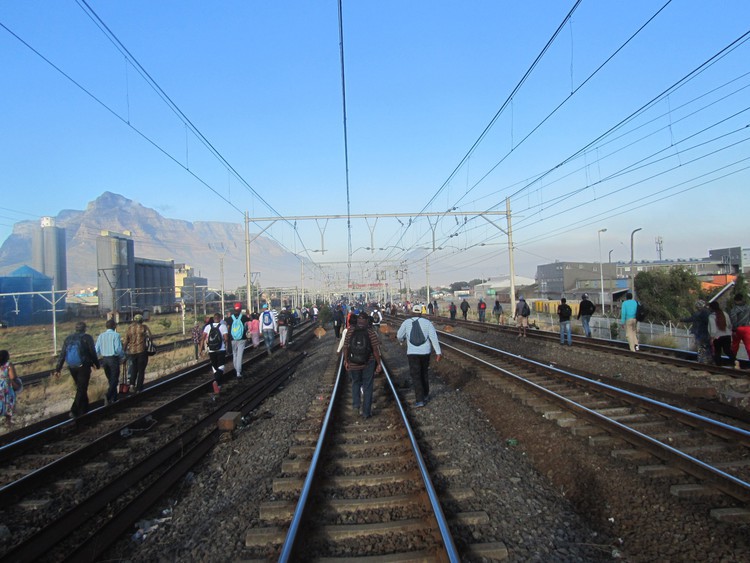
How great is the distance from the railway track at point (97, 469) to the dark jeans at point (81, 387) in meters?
0.32

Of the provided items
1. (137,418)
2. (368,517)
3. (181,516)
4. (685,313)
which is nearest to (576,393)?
(368,517)

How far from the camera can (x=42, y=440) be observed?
8062 millimetres

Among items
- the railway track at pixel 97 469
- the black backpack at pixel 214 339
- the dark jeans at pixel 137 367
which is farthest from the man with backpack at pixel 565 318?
the dark jeans at pixel 137 367

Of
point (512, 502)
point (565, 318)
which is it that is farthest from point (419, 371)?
point (565, 318)

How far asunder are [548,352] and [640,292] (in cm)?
3842

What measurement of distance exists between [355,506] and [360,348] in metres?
3.86

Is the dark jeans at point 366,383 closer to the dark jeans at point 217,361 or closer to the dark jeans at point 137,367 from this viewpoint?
the dark jeans at point 217,361

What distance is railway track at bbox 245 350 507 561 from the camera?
4.15 m

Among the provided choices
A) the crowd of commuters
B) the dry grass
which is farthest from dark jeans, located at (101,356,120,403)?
the dry grass

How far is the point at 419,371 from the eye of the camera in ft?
31.2

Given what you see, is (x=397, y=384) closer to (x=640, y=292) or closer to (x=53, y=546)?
(x=53, y=546)

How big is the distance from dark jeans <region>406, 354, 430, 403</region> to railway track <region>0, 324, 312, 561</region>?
135 inches

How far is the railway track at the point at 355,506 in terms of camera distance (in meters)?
4.15

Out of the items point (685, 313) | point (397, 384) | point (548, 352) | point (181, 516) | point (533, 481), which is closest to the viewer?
point (181, 516)
